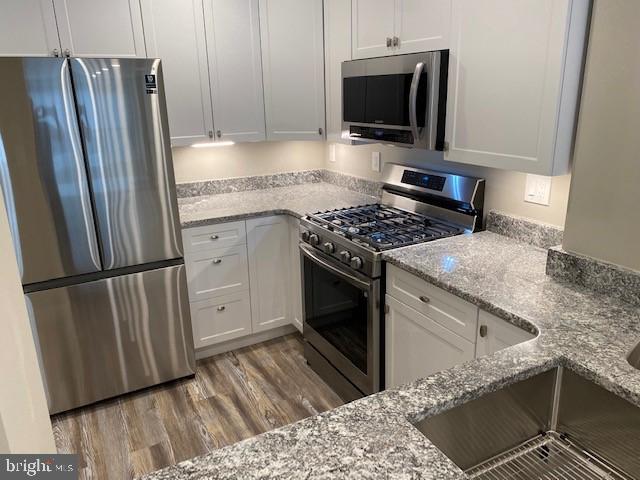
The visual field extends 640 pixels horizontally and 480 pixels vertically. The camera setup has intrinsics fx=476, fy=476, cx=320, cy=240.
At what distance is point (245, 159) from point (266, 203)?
0.52m

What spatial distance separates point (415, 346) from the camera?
208cm

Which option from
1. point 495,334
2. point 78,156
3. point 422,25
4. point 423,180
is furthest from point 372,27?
point 495,334

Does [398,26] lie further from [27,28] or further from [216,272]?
[27,28]

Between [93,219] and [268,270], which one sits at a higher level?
[93,219]

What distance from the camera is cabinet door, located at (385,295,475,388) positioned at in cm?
188

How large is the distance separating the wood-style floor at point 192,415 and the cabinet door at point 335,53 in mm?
1555

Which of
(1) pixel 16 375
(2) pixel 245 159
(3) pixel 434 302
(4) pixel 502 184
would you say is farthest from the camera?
(2) pixel 245 159

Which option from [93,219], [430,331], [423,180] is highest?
[423,180]

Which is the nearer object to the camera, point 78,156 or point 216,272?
point 78,156

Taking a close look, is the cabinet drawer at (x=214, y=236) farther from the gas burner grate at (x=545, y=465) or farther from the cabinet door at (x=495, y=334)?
the gas burner grate at (x=545, y=465)

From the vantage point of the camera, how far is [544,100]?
172 cm

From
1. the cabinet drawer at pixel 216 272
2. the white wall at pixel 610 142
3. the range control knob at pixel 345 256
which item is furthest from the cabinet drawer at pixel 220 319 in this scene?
the white wall at pixel 610 142

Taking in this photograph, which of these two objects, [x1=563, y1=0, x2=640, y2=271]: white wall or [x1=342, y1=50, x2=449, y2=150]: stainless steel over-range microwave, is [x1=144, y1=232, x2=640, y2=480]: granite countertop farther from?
[x1=342, y1=50, x2=449, y2=150]: stainless steel over-range microwave

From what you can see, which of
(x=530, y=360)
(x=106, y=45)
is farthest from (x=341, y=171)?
(x=530, y=360)
